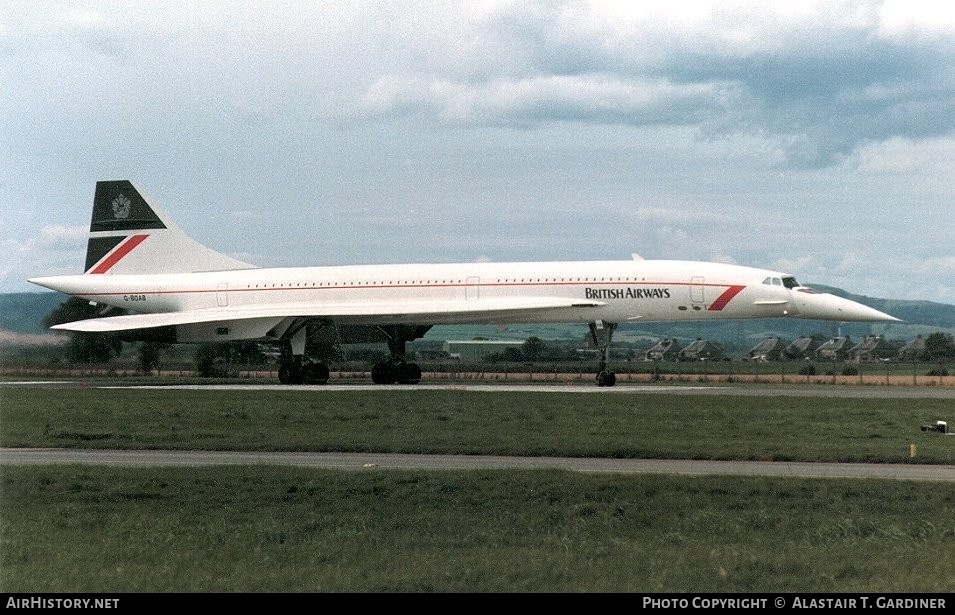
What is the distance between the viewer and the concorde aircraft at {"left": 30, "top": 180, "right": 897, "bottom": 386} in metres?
40.8

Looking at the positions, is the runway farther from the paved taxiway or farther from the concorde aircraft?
the concorde aircraft

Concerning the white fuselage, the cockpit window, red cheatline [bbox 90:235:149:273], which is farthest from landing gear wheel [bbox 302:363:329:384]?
the cockpit window

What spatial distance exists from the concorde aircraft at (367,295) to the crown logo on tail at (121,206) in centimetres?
6

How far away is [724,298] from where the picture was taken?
4053cm

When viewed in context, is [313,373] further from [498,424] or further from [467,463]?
[467,463]

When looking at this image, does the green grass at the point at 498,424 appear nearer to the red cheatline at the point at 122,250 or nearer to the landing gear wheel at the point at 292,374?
the landing gear wheel at the point at 292,374

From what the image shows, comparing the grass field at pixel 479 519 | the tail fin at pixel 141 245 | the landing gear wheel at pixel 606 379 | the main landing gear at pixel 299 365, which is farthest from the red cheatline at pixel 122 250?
the grass field at pixel 479 519

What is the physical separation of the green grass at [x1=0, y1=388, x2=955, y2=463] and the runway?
603mm

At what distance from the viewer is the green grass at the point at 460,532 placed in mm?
10242

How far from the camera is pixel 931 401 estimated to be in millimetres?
32250

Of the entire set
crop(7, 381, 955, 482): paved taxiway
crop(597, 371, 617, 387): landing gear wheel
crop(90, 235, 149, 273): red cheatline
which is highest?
crop(90, 235, 149, 273): red cheatline

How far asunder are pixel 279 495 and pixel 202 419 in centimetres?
1187

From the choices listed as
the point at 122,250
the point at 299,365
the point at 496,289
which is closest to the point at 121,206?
the point at 122,250

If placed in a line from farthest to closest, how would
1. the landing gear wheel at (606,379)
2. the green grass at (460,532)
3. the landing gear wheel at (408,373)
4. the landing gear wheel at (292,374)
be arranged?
the landing gear wheel at (408,373), the landing gear wheel at (292,374), the landing gear wheel at (606,379), the green grass at (460,532)
